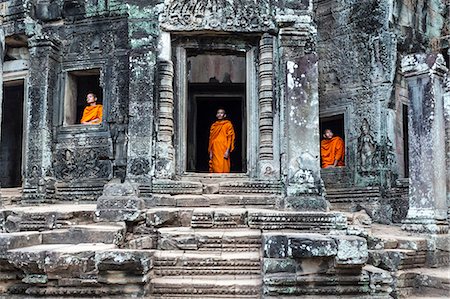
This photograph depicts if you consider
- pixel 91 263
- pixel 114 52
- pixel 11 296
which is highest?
pixel 114 52

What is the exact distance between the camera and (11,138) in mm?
12711

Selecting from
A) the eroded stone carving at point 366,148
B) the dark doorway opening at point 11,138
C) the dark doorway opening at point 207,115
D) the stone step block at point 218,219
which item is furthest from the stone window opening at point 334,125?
the dark doorway opening at point 11,138

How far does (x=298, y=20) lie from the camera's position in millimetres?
8008

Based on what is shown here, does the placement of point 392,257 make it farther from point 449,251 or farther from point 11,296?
point 11,296

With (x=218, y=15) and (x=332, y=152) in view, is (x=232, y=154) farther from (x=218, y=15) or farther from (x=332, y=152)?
(x=218, y=15)

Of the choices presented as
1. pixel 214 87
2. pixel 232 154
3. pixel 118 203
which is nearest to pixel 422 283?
pixel 118 203

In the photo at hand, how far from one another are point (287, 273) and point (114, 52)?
6186 millimetres

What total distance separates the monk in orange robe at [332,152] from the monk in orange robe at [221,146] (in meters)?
2.56

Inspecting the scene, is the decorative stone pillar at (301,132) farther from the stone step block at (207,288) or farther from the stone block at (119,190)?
the stone block at (119,190)

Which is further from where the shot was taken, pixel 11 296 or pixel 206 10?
pixel 206 10

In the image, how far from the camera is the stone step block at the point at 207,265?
5.71 meters

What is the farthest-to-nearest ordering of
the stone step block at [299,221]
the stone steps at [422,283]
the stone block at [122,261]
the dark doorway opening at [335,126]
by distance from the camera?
1. the dark doorway opening at [335,126]
2. the stone step block at [299,221]
3. the stone steps at [422,283]
4. the stone block at [122,261]

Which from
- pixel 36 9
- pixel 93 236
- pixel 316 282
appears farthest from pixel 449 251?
pixel 36 9

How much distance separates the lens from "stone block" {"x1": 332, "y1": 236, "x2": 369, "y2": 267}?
501cm
